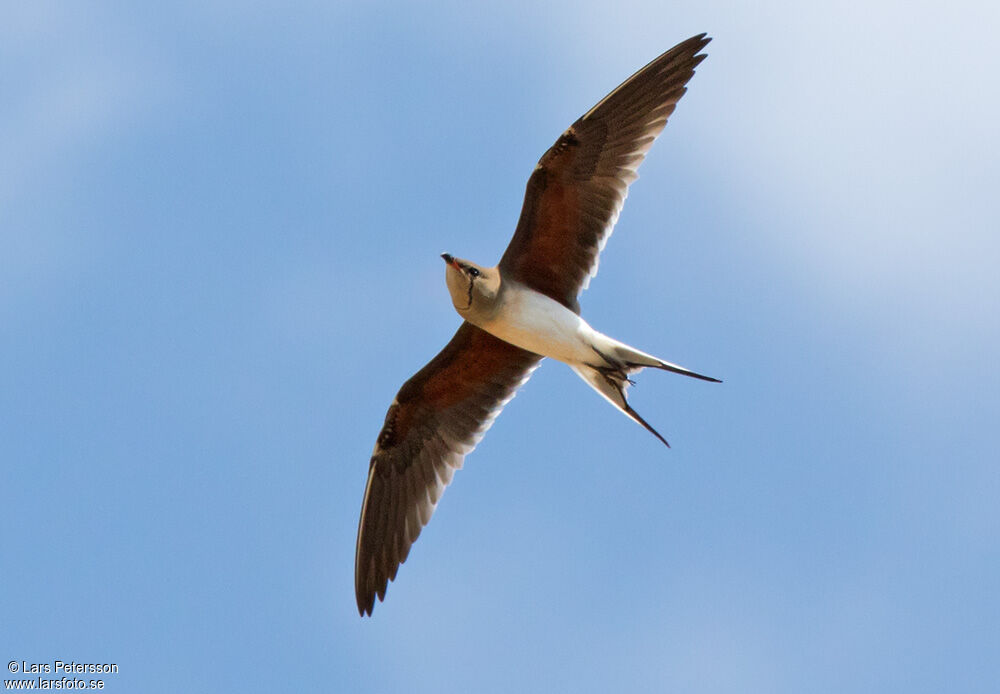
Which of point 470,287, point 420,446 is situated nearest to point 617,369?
point 470,287

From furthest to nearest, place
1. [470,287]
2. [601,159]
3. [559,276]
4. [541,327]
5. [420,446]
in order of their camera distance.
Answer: [420,446] → [559,276] → [601,159] → [541,327] → [470,287]

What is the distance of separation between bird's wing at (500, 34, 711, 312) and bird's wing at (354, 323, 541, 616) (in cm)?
132

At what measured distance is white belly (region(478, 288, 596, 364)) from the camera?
1040 cm

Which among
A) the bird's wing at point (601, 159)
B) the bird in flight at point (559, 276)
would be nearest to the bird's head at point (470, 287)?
the bird in flight at point (559, 276)

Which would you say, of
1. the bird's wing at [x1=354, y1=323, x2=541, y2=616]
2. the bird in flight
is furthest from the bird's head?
the bird's wing at [x1=354, y1=323, x2=541, y2=616]

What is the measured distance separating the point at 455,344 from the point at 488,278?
111cm

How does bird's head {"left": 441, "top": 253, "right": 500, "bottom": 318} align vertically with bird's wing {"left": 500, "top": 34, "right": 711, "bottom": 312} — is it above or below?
below

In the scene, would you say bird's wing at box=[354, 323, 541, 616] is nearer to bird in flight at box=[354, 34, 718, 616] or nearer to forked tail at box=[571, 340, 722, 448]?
bird in flight at box=[354, 34, 718, 616]

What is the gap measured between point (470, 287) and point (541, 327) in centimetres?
72

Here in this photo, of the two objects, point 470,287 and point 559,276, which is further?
point 559,276

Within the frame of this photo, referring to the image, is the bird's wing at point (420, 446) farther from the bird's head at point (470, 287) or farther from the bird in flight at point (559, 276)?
the bird's head at point (470, 287)

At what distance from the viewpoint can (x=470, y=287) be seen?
10172 millimetres

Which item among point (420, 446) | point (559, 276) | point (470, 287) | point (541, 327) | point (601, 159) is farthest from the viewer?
point (420, 446)

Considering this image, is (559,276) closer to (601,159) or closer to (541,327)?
(541,327)
